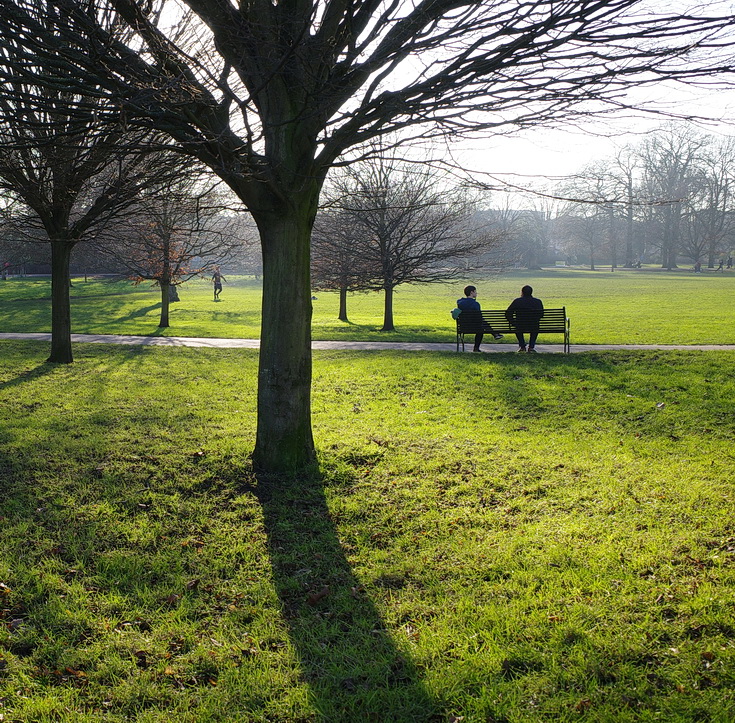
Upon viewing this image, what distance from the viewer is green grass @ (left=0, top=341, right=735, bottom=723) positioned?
9.64 feet

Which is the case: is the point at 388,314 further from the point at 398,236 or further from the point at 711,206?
the point at 711,206

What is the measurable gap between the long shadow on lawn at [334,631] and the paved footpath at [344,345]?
29.9 ft

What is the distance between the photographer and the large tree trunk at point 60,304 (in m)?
11.8

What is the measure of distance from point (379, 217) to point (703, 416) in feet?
45.6

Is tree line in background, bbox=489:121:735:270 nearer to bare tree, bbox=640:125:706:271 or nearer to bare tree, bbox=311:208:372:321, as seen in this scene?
bare tree, bbox=640:125:706:271

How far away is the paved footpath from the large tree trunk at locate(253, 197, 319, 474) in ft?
26.6

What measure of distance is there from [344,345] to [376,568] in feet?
37.7

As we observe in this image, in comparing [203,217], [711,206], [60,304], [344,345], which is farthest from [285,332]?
[711,206]

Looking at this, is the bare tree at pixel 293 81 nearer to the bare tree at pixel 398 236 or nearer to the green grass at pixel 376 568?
the green grass at pixel 376 568

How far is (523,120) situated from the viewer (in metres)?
4.99

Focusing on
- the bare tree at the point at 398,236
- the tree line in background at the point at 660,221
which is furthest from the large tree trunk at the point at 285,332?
the tree line in background at the point at 660,221

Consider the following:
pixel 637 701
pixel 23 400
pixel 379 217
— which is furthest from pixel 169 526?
pixel 379 217

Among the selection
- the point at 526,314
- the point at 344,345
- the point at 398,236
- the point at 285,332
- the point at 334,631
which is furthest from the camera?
the point at 398,236

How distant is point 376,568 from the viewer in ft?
13.8
